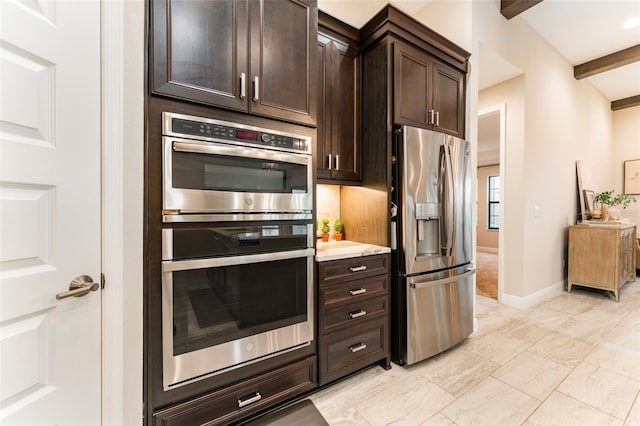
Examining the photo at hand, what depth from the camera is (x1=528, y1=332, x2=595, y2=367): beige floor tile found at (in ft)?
6.82

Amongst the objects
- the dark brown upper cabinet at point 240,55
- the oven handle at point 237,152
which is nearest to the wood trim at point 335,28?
the dark brown upper cabinet at point 240,55

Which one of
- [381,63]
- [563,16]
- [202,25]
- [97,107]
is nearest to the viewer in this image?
[97,107]

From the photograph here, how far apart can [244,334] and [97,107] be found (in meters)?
1.21

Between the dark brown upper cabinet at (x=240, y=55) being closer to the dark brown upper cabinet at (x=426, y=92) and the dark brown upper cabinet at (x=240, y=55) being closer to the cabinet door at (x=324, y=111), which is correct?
the cabinet door at (x=324, y=111)

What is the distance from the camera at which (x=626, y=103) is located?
4.70m

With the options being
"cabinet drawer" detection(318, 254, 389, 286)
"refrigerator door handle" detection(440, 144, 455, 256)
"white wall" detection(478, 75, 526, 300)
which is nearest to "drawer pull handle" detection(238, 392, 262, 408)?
"cabinet drawer" detection(318, 254, 389, 286)

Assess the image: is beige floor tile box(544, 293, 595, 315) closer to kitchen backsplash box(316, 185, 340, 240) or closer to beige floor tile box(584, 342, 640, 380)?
beige floor tile box(584, 342, 640, 380)

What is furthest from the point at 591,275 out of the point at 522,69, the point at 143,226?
the point at 143,226

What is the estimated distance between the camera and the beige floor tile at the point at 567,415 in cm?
146

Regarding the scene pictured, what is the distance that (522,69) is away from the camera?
2.98 meters

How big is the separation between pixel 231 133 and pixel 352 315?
1339 mm

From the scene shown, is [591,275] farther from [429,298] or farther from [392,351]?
[392,351]

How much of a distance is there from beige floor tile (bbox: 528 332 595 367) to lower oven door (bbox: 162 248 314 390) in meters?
2.03

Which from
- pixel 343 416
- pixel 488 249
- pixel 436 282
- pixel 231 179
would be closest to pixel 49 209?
pixel 231 179
